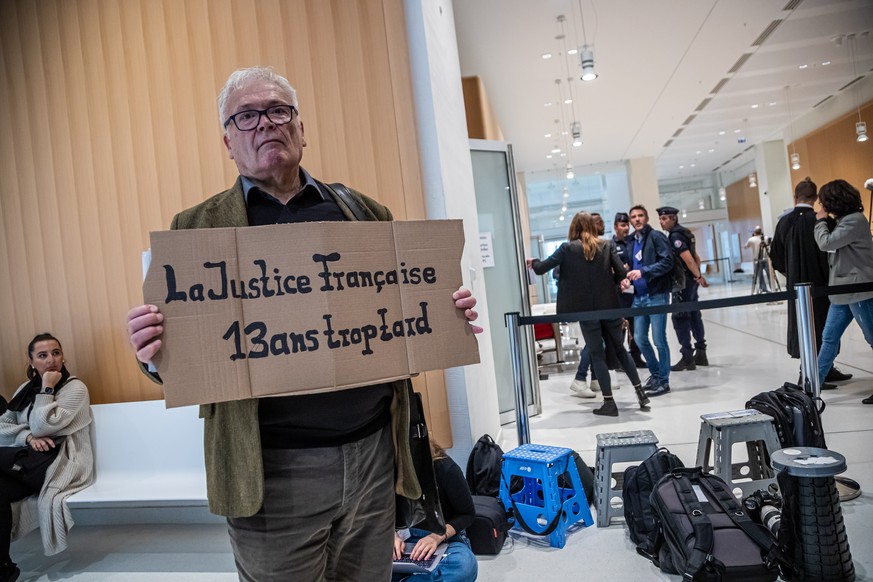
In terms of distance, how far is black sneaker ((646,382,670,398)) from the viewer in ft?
17.2

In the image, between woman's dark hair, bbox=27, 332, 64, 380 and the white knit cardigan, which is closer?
the white knit cardigan

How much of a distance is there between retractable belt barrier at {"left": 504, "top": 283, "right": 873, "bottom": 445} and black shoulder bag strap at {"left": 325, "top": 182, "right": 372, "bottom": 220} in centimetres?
196

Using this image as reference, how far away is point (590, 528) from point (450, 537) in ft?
2.66

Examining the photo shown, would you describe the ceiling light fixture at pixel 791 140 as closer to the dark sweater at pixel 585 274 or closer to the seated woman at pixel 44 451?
the dark sweater at pixel 585 274

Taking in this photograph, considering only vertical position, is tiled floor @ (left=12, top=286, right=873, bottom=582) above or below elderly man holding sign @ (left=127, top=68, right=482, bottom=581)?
below

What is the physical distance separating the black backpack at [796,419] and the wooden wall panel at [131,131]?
A: 1.59m

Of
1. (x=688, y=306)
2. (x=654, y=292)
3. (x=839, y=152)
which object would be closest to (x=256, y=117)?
(x=688, y=306)

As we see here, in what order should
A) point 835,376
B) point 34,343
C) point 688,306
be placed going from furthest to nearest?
point 835,376 → point 34,343 → point 688,306

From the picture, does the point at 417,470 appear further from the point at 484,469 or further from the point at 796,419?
the point at 796,419

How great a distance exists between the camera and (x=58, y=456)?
320 cm

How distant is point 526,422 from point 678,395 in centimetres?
248

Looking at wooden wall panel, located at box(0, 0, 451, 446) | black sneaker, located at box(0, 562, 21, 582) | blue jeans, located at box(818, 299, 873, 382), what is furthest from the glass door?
black sneaker, located at box(0, 562, 21, 582)

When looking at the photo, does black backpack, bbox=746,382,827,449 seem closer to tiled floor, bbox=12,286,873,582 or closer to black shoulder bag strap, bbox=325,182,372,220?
tiled floor, bbox=12,286,873,582

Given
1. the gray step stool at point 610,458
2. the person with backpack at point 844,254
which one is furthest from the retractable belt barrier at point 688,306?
the person with backpack at point 844,254
